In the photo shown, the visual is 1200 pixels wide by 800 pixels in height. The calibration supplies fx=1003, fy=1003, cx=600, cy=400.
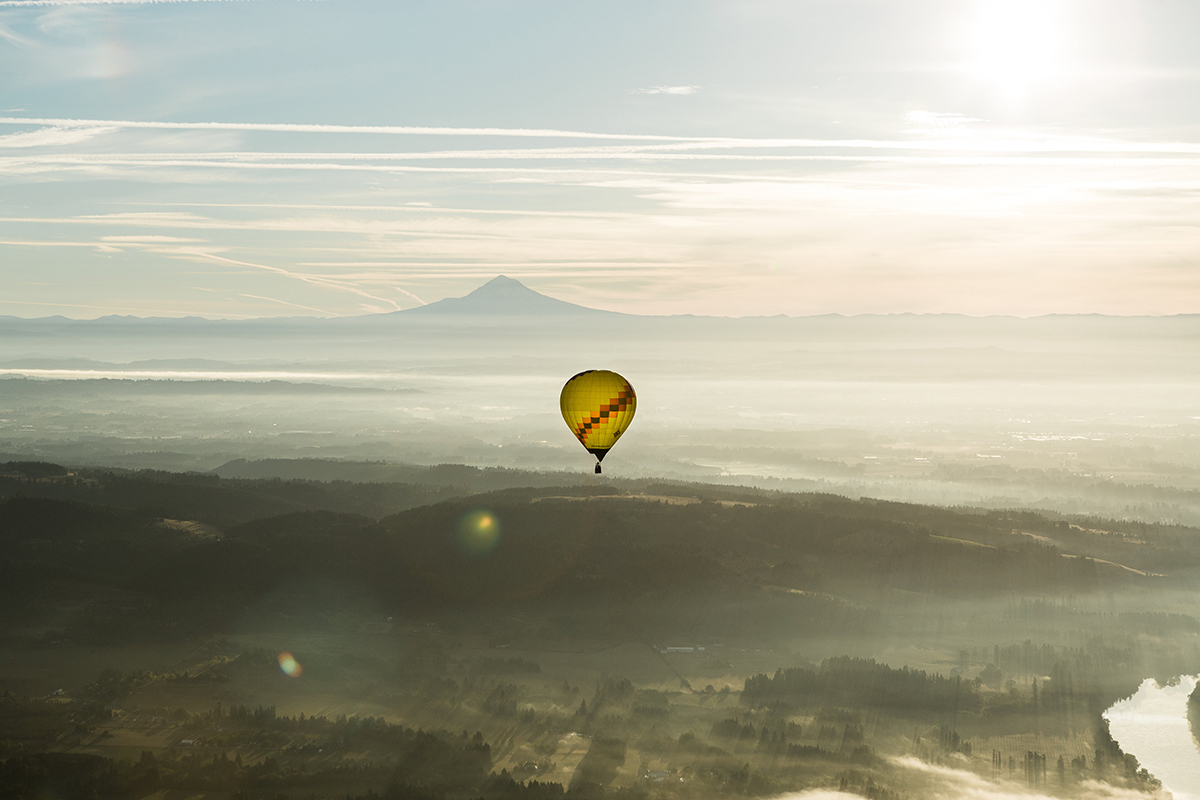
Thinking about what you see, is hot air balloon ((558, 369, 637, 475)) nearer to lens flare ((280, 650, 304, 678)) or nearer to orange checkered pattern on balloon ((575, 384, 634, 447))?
orange checkered pattern on balloon ((575, 384, 634, 447))

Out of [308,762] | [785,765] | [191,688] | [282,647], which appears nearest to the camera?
[308,762]

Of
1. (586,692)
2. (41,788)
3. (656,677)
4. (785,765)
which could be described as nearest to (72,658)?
(41,788)

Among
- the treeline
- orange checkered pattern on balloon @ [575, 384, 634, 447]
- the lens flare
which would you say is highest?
orange checkered pattern on balloon @ [575, 384, 634, 447]

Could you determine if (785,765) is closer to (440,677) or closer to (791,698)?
(791,698)

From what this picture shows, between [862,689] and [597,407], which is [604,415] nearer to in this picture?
[597,407]

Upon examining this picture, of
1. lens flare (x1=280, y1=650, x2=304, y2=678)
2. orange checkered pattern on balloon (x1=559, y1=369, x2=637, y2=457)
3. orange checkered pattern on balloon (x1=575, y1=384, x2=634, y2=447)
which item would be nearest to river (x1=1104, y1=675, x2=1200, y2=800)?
orange checkered pattern on balloon (x1=559, y1=369, x2=637, y2=457)

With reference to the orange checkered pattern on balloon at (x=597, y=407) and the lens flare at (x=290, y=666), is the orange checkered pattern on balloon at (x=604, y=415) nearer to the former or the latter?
the orange checkered pattern on balloon at (x=597, y=407)

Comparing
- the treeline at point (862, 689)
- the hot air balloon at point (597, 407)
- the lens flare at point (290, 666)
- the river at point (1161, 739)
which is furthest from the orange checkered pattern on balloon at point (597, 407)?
the river at point (1161, 739)
